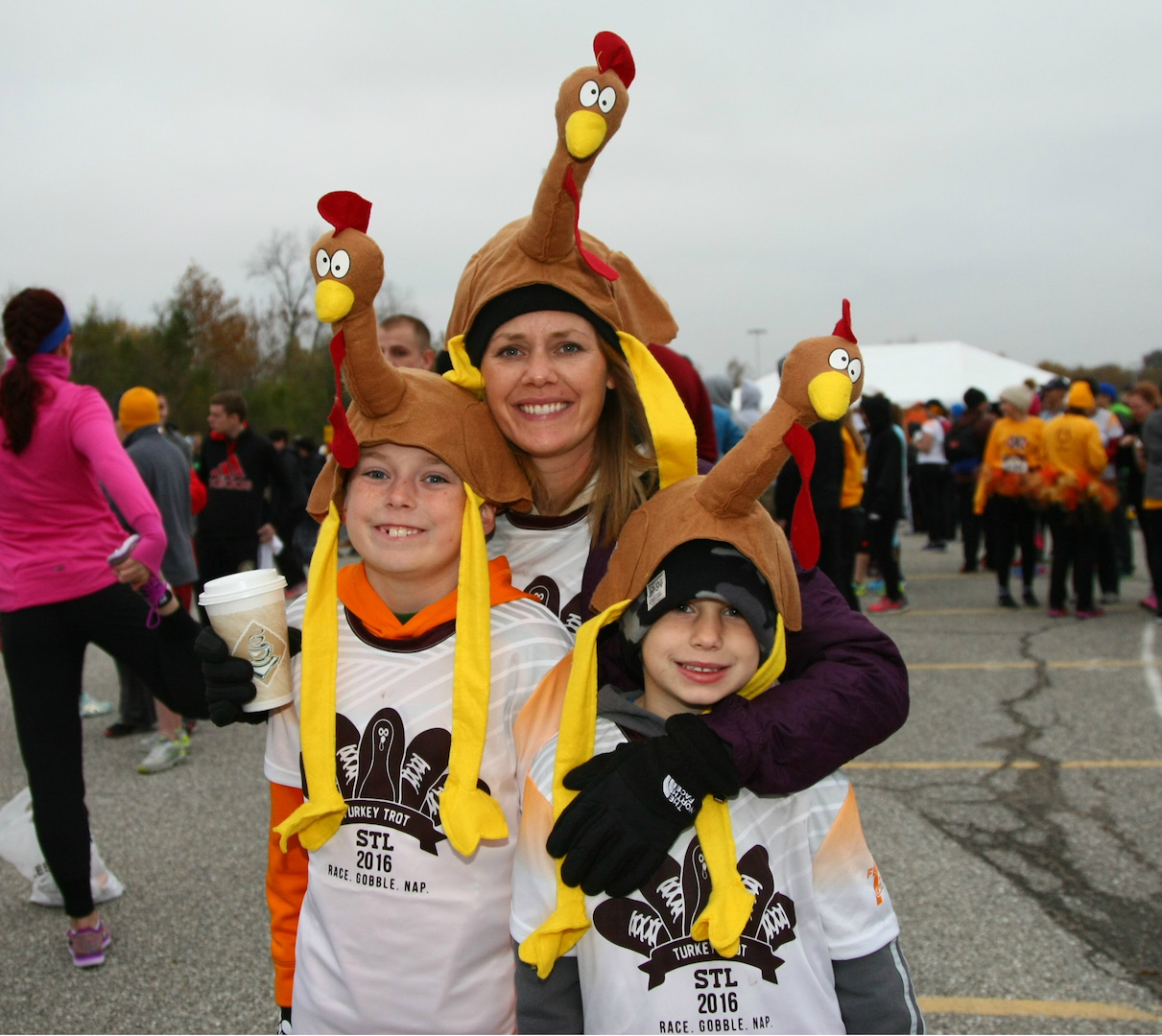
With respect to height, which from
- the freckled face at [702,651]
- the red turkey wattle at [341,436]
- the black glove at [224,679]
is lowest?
the black glove at [224,679]

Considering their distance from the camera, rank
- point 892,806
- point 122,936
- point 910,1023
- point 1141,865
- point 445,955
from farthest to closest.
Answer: point 892,806
point 1141,865
point 122,936
point 445,955
point 910,1023

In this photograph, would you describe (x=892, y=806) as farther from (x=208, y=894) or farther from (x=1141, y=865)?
(x=208, y=894)

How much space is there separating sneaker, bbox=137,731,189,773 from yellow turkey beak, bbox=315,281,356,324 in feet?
14.3

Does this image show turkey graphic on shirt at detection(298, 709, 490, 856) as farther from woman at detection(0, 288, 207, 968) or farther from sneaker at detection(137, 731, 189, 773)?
sneaker at detection(137, 731, 189, 773)

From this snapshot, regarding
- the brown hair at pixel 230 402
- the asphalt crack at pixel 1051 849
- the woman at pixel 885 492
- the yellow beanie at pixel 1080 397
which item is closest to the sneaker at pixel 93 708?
the brown hair at pixel 230 402

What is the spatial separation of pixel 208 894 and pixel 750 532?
3.14m

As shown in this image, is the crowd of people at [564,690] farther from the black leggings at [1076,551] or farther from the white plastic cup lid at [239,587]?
the black leggings at [1076,551]

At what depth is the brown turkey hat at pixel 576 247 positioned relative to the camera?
169 cm

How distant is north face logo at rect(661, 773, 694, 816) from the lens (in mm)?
1547

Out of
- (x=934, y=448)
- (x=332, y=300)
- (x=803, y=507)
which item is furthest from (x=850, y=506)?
(x=332, y=300)

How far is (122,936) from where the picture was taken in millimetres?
3561

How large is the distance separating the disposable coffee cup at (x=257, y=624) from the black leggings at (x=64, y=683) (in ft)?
4.57

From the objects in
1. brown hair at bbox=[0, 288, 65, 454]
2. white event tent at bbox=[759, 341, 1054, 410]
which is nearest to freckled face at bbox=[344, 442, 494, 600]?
brown hair at bbox=[0, 288, 65, 454]

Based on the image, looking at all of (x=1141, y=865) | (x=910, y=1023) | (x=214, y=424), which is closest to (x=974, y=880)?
(x=1141, y=865)
